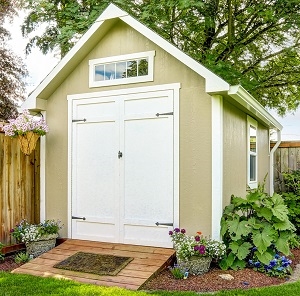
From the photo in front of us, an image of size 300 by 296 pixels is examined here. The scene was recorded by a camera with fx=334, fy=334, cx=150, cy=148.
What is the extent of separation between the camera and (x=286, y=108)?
1204 centimetres

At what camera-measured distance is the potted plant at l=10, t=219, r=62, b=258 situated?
16.9 ft

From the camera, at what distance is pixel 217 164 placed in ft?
15.3

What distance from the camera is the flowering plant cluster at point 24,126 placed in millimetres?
5176

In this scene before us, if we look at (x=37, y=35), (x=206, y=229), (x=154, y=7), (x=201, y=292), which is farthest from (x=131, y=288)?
(x=37, y=35)

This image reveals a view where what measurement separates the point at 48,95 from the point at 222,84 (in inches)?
123

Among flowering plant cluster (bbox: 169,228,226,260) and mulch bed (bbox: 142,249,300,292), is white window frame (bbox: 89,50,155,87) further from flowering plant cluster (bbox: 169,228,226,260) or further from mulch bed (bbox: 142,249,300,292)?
mulch bed (bbox: 142,249,300,292)

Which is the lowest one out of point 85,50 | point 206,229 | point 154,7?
point 206,229

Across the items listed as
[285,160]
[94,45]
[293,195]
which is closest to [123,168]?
[94,45]

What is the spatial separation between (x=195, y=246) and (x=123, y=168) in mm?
1710

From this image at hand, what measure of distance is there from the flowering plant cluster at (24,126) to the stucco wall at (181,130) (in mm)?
420

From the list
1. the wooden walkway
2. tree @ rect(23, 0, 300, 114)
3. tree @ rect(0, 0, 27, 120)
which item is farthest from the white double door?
tree @ rect(0, 0, 27, 120)

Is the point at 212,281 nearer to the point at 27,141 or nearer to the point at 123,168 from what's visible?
the point at 123,168

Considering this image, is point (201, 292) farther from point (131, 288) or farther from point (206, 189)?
point (206, 189)

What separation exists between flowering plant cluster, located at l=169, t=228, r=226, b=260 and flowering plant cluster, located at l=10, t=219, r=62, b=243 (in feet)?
6.56
